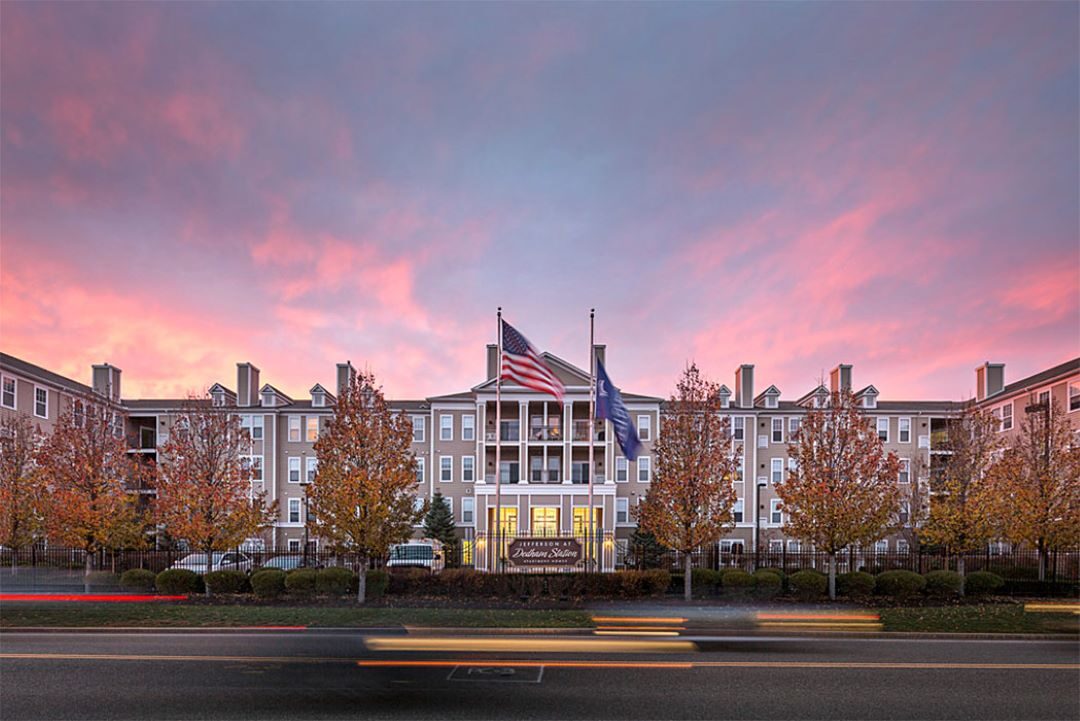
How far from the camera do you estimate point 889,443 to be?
50.8m

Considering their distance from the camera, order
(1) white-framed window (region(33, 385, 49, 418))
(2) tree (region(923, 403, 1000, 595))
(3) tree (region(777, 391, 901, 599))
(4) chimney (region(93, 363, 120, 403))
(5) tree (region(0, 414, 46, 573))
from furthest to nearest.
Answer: (4) chimney (region(93, 363, 120, 403)), (1) white-framed window (region(33, 385, 49, 418)), (5) tree (region(0, 414, 46, 573)), (2) tree (region(923, 403, 1000, 595)), (3) tree (region(777, 391, 901, 599))

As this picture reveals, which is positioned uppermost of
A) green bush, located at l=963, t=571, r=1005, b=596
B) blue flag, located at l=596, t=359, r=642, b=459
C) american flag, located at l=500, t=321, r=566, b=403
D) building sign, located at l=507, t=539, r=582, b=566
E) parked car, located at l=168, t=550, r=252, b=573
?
american flag, located at l=500, t=321, r=566, b=403

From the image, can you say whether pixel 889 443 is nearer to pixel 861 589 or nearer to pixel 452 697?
pixel 861 589

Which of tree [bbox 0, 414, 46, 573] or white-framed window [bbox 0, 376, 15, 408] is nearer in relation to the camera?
tree [bbox 0, 414, 46, 573]

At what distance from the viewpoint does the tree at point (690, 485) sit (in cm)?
2183

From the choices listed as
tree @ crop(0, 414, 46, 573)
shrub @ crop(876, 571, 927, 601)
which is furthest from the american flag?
tree @ crop(0, 414, 46, 573)

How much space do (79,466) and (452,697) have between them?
21.4 m

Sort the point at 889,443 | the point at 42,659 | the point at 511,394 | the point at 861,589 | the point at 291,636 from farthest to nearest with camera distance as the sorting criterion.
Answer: the point at 889,443 < the point at 511,394 < the point at 861,589 < the point at 291,636 < the point at 42,659

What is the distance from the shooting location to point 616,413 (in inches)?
838

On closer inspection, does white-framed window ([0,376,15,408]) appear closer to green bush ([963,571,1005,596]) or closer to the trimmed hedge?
the trimmed hedge

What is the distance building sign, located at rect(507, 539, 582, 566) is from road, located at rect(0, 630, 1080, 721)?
284 inches

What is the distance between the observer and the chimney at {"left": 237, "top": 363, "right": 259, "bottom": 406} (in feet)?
165

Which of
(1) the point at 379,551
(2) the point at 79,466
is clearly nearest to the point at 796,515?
(1) the point at 379,551

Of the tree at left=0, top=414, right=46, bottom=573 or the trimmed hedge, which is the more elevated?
the tree at left=0, top=414, right=46, bottom=573
